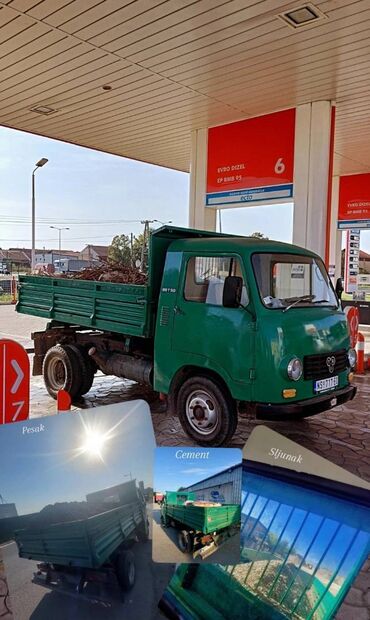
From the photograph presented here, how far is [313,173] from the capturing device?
8039 millimetres

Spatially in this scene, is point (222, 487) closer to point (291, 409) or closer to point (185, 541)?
A: point (185, 541)

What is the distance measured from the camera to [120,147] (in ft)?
A: 37.4

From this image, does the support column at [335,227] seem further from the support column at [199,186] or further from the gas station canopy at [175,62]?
the support column at [199,186]

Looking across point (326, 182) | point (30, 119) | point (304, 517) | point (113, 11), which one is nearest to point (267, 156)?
point (326, 182)

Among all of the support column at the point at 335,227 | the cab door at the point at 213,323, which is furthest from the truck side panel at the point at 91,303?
the support column at the point at 335,227

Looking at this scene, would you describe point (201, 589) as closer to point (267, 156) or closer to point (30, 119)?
point (267, 156)

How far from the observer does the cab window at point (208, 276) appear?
4.97 metres

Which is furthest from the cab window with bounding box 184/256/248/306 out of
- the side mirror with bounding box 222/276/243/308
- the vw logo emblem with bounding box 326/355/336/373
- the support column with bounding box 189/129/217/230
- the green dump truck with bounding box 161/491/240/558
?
the support column with bounding box 189/129/217/230

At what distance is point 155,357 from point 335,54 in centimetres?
433

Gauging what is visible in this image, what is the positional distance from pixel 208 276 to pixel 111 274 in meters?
1.93

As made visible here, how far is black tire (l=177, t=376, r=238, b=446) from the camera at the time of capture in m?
4.82

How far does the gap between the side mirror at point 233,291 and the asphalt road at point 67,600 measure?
11.0ft

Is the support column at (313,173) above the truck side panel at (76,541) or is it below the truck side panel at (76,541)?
above

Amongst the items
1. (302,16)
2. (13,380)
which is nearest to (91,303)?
(13,380)
